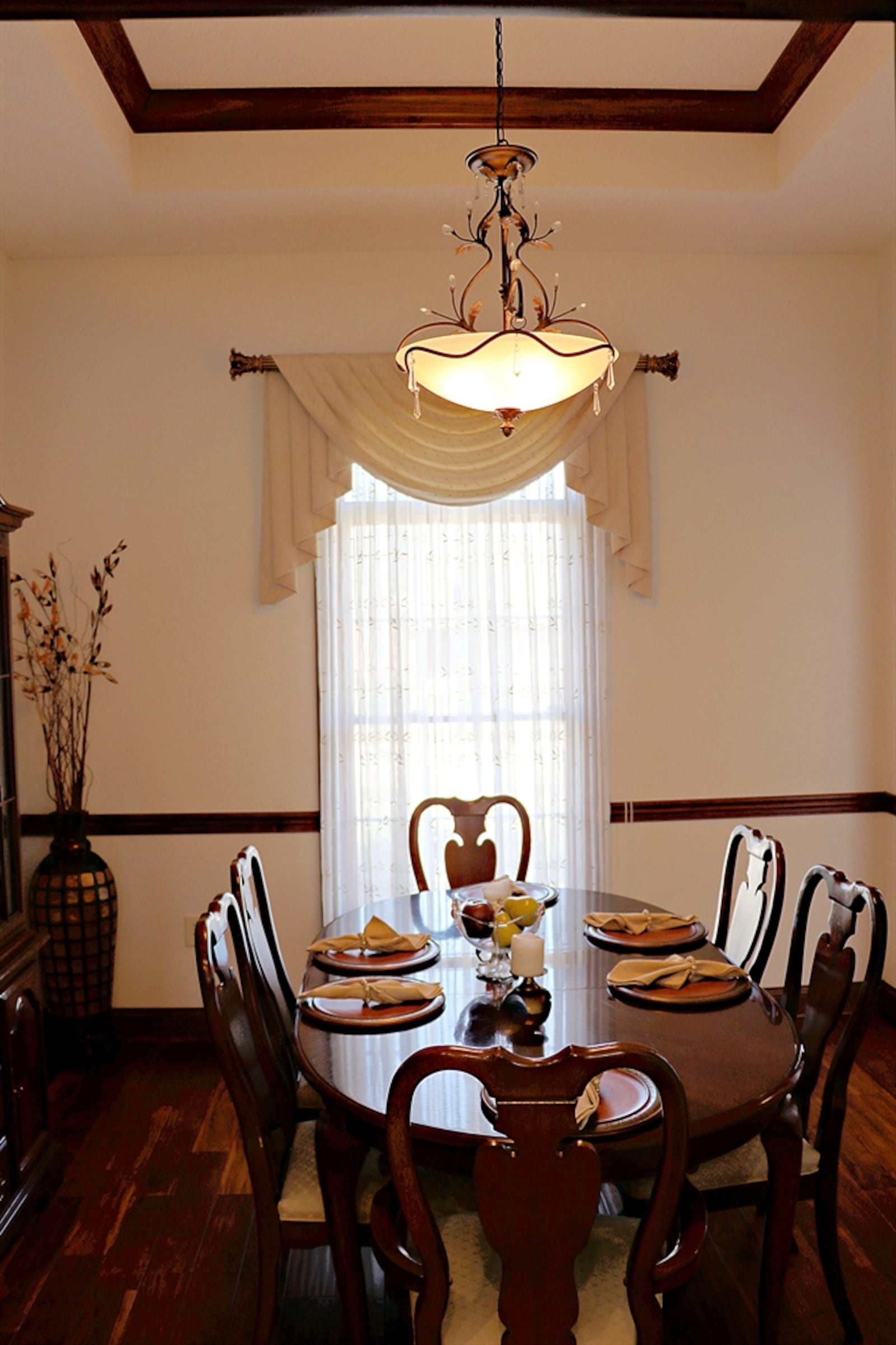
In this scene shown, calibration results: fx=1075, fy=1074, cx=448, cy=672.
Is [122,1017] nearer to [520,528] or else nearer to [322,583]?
[322,583]

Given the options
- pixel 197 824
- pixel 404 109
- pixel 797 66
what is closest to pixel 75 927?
pixel 197 824

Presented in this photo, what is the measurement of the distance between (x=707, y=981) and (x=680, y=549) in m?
2.07

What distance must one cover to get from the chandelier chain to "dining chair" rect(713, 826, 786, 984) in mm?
1771

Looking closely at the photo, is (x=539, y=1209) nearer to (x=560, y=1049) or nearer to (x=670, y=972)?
(x=560, y=1049)

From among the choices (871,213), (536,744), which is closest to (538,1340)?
(536,744)

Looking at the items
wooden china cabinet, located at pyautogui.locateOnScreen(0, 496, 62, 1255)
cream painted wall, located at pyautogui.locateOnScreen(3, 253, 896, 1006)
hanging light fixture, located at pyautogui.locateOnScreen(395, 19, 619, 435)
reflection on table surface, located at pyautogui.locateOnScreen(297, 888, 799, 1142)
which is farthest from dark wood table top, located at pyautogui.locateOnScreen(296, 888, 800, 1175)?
cream painted wall, located at pyautogui.locateOnScreen(3, 253, 896, 1006)

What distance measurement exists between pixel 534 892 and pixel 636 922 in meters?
0.31

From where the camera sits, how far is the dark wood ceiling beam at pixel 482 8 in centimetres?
119

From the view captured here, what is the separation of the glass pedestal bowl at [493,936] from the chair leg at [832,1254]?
78cm

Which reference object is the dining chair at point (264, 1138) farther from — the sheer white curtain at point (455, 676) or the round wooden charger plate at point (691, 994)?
the sheer white curtain at point (455, 676)

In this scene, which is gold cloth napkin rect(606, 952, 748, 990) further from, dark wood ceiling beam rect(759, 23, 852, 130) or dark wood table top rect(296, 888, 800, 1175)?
dark wood ceiling beam rect(759, 23, 852, 130)

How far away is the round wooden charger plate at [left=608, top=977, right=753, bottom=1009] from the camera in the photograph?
2236 mm

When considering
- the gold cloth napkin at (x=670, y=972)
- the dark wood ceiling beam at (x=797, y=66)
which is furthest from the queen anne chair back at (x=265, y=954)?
the dark wood ceiling beam at (x=797, y=66)

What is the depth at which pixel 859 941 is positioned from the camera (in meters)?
4.16
